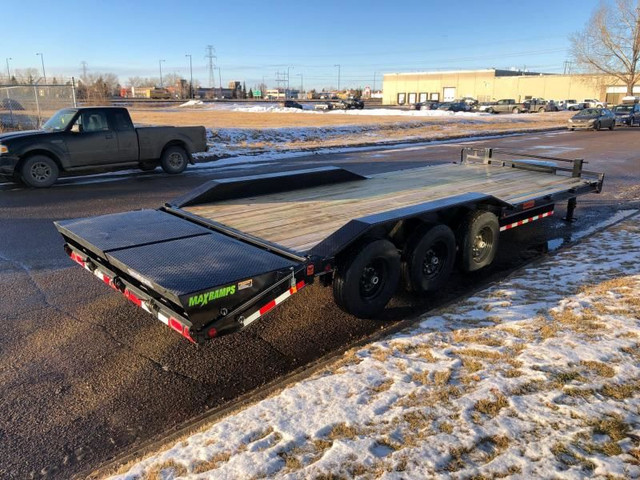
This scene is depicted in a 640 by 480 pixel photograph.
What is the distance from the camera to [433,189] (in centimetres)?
705

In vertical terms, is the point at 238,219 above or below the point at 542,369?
above

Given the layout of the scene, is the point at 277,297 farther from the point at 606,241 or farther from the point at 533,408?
the point at 606,241

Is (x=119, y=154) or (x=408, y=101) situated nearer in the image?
(x=119, y=154)

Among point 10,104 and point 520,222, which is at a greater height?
point 10,104

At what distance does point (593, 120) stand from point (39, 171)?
1235 inches

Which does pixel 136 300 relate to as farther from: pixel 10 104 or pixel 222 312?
pixel 10 104

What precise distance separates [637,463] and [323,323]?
276 cm

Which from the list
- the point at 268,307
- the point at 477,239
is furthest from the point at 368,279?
the point at 477,239

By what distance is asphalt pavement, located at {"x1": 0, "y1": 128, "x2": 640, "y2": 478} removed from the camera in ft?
10.4

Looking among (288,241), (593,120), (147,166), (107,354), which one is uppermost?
(593,120)

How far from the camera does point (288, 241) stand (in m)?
4.58

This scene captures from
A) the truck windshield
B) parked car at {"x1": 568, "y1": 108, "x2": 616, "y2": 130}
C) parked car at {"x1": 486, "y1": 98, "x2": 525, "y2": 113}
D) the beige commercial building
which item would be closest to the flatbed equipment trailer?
the truck windshield

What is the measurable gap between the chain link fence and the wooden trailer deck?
16.5 meters

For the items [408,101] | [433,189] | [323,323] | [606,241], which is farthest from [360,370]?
[408,101]
